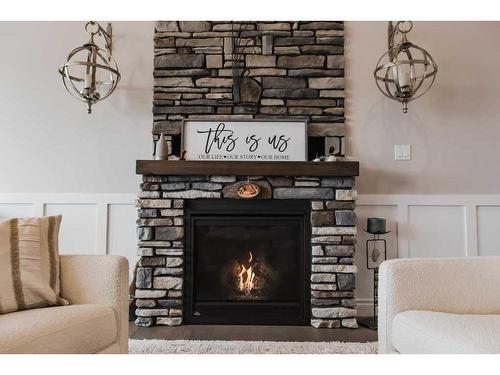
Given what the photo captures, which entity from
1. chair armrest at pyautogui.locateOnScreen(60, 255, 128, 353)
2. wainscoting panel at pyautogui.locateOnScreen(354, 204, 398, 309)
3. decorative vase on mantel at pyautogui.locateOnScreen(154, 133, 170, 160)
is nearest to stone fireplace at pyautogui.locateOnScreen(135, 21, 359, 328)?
decorative vase on mantel at pyautogui.locateOnScreen(154, 133, 170, 160)

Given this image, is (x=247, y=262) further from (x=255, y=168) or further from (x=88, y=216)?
(x=88, y=216)

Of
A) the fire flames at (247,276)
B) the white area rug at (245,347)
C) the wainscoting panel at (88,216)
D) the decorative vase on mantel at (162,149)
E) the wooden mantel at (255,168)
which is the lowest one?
the white area rug at (245,347)

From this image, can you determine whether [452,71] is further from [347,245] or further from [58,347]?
[58,347]

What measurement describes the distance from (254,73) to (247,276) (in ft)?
4.93

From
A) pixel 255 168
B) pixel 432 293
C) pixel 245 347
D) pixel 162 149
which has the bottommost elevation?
pixel 245 347

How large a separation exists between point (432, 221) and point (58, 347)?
105 inches

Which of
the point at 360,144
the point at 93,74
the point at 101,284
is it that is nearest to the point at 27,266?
Result: the point at 101,284

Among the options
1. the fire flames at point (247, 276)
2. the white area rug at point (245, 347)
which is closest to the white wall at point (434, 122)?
the fire flames at point (247, 276)

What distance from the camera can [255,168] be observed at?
8.98ft

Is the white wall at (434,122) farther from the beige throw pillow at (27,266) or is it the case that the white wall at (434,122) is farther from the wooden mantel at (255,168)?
the beige throw pillow at (27,266)

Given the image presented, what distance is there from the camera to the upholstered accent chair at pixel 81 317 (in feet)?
4.11

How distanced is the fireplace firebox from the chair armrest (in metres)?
1.13

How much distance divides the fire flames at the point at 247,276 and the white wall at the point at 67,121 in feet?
3.45

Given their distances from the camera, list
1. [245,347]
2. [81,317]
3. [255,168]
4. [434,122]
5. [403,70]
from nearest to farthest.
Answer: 1. [81,317]
2. [245,347]
3. [255,168]
4. [403,70]
5. [434,122]
